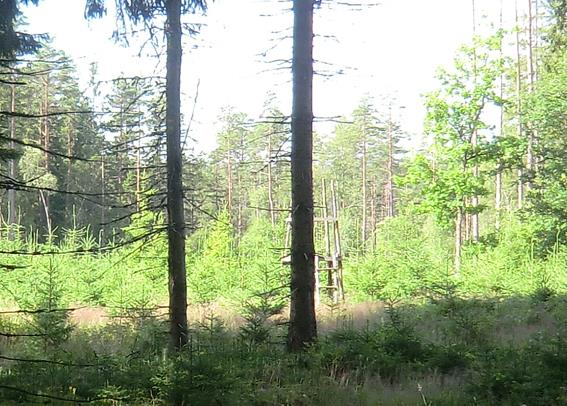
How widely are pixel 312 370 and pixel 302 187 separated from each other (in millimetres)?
2932

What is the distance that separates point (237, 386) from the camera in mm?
5227

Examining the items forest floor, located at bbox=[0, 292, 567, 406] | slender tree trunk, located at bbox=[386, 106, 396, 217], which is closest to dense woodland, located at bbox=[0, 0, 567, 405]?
forest floor, located at bbox=[0, 292, 567, 406]

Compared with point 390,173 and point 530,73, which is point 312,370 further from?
point 390,173

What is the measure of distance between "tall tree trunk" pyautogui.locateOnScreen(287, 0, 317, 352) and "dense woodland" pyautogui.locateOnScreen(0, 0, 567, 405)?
1.2 inches

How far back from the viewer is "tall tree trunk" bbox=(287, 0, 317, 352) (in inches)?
327

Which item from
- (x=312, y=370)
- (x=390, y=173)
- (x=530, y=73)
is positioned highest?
(x=530, y=73)

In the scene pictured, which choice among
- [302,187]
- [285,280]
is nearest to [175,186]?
[302,187]

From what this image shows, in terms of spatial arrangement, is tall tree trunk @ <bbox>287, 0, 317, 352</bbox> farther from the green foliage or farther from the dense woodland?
the green foliage

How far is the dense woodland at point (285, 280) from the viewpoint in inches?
212

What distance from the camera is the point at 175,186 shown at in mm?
8914

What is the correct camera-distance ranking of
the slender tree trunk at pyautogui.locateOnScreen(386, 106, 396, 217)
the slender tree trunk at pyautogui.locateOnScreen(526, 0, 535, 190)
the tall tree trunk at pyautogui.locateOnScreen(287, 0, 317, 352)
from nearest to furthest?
the tall tree trunk at pyautogui.locateOnScreen(287, 0, 317, 352) < the slender tree trunk at pyautogui.locateOnScreen(526, 0, 535, 190) < the slender tree trunk at pyautogui.locateOnScreen(386, 106, 396, 217)

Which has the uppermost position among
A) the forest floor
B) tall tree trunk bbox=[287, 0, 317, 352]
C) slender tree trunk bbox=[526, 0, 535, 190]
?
slender tree trunk bbox=[526, 0, 535, 190]

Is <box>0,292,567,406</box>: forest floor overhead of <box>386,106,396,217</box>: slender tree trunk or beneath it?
beneath

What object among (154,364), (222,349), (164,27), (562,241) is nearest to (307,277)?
(222,349)
